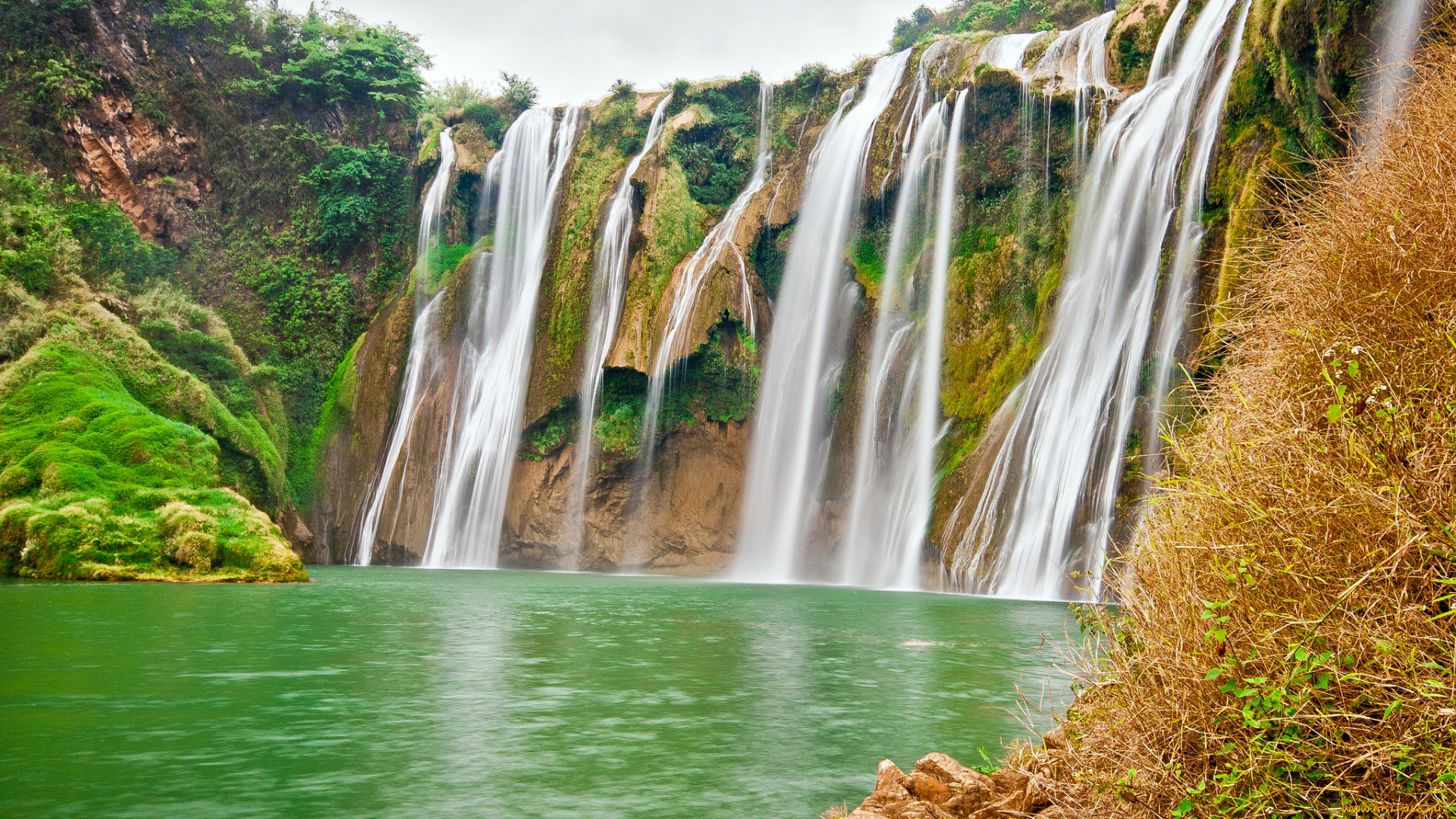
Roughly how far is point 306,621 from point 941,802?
10029 mm

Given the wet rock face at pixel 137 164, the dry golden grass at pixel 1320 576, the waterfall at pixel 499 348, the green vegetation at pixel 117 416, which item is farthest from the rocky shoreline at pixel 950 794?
the wet rock face at pixel 137 164

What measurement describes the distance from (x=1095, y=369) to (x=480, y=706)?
12.6m

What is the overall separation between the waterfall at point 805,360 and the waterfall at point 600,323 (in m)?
4.57

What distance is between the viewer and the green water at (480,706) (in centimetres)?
516

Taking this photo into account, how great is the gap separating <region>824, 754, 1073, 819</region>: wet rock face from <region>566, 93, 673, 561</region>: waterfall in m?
23.0

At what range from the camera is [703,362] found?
26906 millimetres

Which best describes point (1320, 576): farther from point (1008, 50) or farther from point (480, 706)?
point (1008, 50)

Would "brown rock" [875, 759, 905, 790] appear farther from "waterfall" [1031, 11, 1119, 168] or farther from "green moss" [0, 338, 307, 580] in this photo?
"waterfall" [1031, 11, 1119, 168]

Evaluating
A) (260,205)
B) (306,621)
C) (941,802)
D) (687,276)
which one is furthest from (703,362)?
(941,802)

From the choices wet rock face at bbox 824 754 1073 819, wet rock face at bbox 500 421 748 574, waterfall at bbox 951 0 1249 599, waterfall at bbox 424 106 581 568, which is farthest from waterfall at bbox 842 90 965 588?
wet rock face at bbox 824 754 1073 819

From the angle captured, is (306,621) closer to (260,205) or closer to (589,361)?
(589,361)

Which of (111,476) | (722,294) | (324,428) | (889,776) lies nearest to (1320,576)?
(889,776)

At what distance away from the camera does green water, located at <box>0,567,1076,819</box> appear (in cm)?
516

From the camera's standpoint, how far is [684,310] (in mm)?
26484
